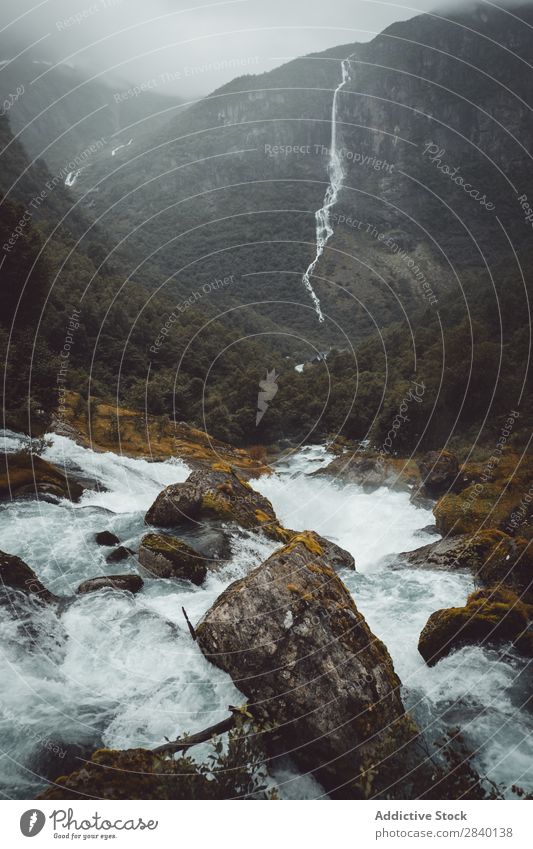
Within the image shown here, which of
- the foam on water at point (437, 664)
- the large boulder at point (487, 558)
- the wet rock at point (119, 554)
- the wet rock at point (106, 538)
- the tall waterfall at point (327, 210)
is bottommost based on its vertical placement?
the wet rock at point (106, 538)

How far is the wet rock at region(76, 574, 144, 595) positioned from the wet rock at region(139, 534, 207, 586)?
102 cm

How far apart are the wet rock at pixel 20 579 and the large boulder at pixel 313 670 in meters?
4.14

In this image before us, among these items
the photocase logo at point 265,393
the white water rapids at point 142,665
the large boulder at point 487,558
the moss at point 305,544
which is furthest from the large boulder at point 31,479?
the photocase logo at point 265,393

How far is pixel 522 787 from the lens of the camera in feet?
25.6

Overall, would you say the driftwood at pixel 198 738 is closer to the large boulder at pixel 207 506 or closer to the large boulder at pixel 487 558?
the large boulder at pixel 487 558

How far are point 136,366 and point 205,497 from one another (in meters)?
25.5

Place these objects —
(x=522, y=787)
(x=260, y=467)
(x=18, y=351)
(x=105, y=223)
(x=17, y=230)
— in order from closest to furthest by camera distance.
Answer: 1. (x=522, y=787)
2. (x=18, y=351)
3. (x=17, y=230)
4. (x=260, y=467)
5. (x=105, y=223)

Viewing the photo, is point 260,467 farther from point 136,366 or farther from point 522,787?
point 522,787

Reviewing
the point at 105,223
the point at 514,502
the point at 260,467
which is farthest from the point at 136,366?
the point at 105,223

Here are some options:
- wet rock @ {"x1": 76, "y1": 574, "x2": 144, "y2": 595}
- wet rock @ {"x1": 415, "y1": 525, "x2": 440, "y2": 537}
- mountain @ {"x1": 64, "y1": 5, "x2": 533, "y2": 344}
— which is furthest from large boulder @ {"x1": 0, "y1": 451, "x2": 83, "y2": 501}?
mountain @ {"x1": 64, "y1": 5, "x2": 533, "y2": 344}
